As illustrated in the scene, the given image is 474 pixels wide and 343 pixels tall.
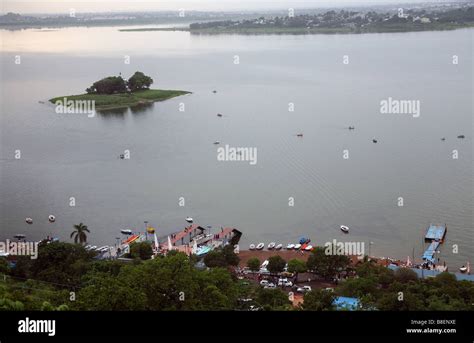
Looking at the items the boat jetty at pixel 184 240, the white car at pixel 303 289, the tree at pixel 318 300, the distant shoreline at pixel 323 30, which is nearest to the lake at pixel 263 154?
the boat jetty at pixel 184 240

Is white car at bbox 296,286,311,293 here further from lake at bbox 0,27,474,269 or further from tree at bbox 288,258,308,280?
lake at bbox 0,27,474,269

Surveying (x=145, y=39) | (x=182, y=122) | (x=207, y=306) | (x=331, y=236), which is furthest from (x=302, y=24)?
(x=207, y=306)

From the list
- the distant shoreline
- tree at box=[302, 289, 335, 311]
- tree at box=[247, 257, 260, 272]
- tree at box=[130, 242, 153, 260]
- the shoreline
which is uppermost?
the distant shoreline

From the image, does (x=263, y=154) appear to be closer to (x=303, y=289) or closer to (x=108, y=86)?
(x=303, y=289)

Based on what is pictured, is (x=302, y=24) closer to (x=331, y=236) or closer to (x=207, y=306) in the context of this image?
(x=331, y=236)

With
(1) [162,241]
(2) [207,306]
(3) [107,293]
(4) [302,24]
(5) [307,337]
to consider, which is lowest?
(1) [162,241]

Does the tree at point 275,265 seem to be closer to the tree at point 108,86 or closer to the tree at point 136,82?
the tree at point 108,86

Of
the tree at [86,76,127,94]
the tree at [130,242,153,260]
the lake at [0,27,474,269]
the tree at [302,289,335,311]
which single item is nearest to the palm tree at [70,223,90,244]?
the lake at [0,27,474,269]
